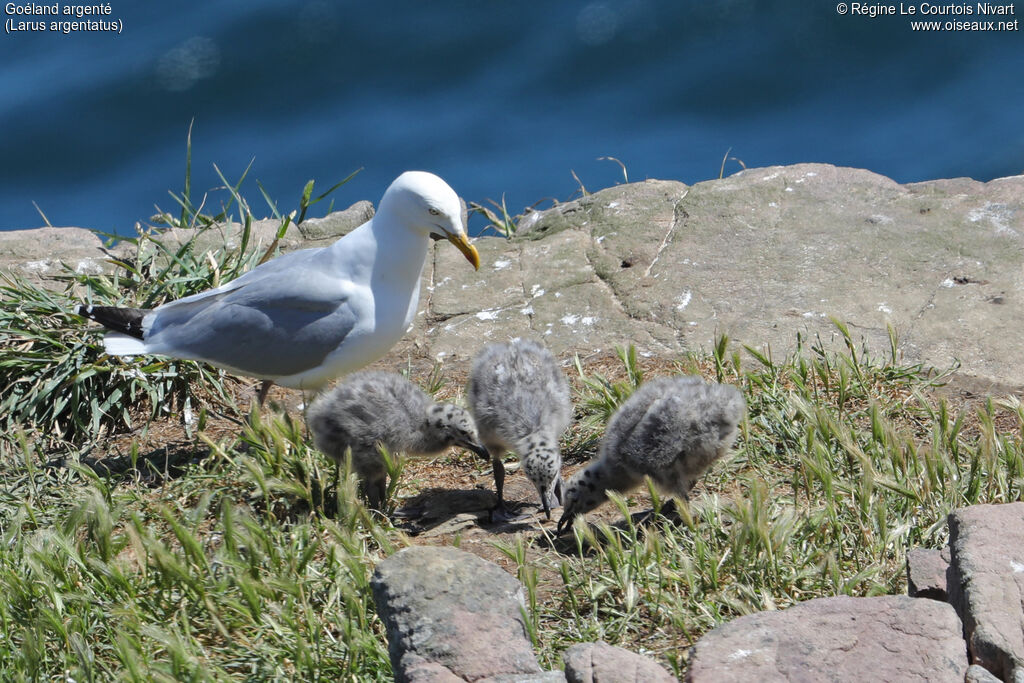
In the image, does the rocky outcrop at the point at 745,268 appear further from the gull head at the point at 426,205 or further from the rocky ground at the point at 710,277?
the gull head at the point at 426,205

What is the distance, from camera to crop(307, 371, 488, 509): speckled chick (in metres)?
4.50

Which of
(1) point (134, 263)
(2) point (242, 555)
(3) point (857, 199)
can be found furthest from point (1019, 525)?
(1) point (134, 263)

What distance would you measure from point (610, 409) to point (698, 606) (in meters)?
1.68

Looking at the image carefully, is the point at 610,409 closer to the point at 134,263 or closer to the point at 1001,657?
the point at 1001,657

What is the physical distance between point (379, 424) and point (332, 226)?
373 cm

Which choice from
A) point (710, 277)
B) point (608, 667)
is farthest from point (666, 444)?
point (710, 277)

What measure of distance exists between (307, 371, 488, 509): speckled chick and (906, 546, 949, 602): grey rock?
74.4 inches

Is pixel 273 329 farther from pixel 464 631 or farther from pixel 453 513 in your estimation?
pixel 464 631

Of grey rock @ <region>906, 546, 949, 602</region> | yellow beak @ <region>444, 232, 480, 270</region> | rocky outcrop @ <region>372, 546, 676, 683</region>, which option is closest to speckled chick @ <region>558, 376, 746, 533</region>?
grey rock @ <region>906, 546, 949, 602</region>

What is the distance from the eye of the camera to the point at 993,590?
10.1ft

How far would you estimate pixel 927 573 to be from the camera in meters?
3.37

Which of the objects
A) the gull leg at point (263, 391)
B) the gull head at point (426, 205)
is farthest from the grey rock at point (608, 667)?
the gull leg at point (263, 391)

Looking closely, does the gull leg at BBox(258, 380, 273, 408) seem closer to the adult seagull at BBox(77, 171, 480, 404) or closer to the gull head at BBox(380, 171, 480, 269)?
the adult seagull at BBox(77, 171, 480, 404)

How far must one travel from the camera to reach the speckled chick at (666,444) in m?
4.18
